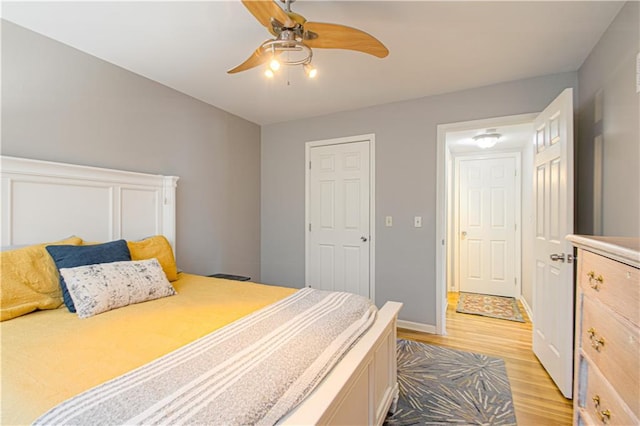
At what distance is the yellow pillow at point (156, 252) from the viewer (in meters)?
2.14

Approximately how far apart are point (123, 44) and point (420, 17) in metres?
1.99

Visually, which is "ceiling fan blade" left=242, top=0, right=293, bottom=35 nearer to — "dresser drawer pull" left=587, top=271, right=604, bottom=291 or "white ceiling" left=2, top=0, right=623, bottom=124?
"white ceiling" left=2, top=0, right=623, bottom=124

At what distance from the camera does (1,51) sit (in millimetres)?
1760

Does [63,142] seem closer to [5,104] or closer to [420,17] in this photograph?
[5,104]

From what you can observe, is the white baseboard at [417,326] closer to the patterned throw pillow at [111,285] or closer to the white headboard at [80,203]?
the patterned throw pillow at [111,285]

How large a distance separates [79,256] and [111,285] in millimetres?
305

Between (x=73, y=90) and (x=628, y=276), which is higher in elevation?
(x=73, y=90)

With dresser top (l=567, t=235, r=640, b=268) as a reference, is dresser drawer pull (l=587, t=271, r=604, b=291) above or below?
below

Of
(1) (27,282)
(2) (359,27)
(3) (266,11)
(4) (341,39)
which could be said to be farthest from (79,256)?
(2) (359,27)

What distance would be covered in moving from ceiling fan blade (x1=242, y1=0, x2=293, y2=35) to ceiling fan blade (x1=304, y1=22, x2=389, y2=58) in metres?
0.12

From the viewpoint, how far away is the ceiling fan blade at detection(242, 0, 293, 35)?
1.20 metres

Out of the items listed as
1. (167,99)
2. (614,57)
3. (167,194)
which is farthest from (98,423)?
(614,57)

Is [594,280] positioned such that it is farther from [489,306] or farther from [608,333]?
[489,306]

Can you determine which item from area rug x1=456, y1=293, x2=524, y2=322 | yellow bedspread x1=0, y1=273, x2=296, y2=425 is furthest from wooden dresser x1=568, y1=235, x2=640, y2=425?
area rug x1=456, y1=293, x2=524, y2=322
